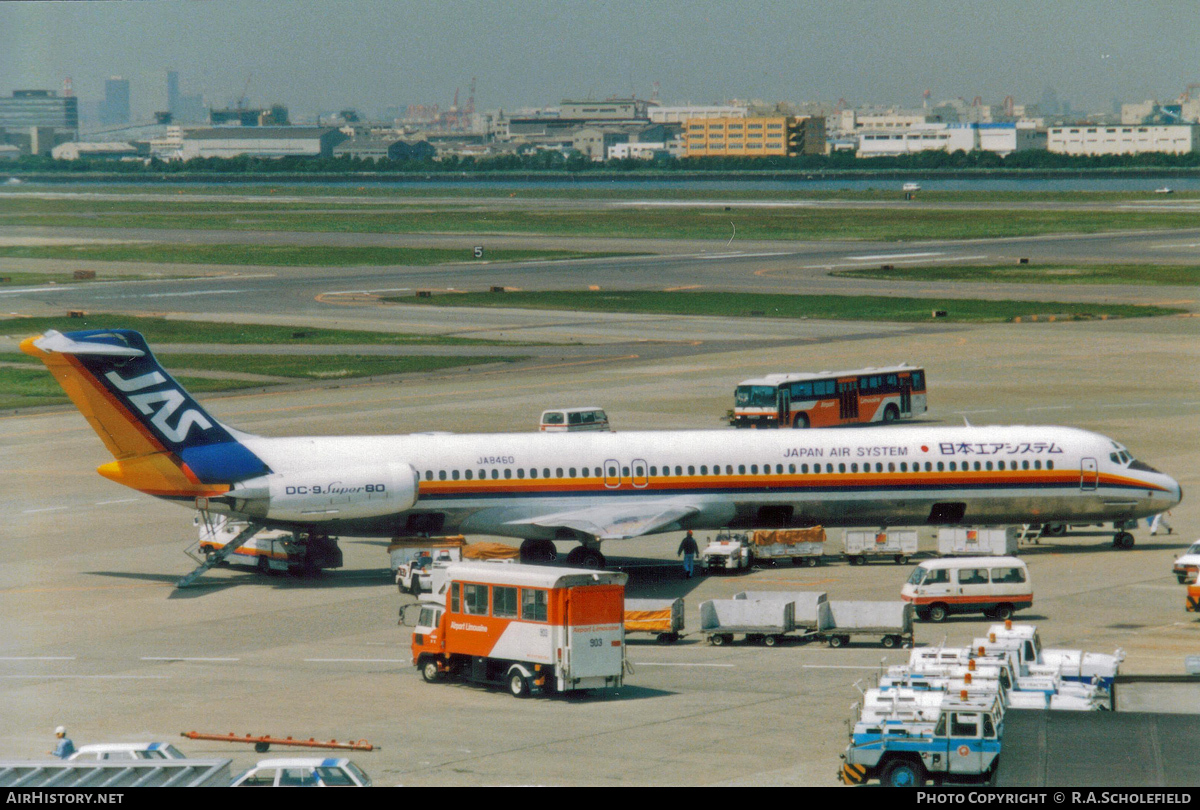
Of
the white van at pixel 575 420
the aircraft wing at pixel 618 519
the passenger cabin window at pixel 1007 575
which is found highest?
the passenger cabin window at pixel 1007 575

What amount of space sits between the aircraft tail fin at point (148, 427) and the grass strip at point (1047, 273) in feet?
370

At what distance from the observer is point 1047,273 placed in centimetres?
15838

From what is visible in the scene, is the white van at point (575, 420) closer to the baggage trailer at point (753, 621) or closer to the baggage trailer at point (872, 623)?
the baggage trailer at point (753, 621)

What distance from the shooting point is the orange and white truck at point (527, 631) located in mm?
36781

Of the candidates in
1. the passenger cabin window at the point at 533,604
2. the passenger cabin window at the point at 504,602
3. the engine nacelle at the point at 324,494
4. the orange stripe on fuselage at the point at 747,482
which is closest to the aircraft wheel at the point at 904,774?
the passenger cabin window at the point at 533,604

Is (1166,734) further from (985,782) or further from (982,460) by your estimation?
(982,460)

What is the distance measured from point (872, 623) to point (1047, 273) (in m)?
123

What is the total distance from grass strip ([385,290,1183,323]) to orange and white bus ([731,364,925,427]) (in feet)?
139

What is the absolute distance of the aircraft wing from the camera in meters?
51.6

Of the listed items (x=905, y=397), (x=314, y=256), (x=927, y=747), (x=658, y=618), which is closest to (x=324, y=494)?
(x=658, y=618)

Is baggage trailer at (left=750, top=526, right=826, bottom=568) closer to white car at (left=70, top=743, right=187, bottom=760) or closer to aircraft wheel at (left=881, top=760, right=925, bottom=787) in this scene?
aircraft wheel at (left=881, top=760, right=925, bottom=787)

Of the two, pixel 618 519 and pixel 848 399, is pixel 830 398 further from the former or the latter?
pixel 618 519

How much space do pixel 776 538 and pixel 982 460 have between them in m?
7.53

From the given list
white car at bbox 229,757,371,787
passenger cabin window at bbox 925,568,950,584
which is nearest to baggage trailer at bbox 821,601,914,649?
passenger cabin window at bbox 925,568,950,584
